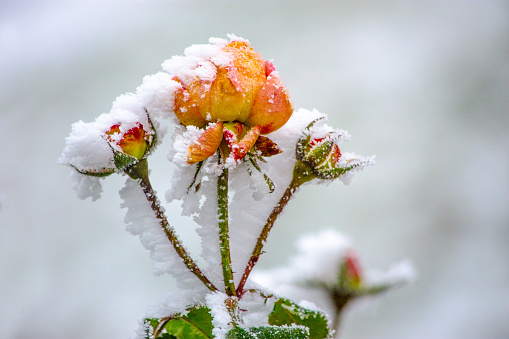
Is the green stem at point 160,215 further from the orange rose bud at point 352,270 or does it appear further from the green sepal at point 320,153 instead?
the orange rose bud at point 352,270

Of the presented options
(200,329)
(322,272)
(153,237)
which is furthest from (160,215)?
(322,272)

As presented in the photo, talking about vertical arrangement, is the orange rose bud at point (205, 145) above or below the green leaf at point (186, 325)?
above

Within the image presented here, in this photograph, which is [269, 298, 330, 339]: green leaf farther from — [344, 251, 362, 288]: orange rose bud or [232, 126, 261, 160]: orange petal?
[344, 251, 362, 288]: orange rose bud

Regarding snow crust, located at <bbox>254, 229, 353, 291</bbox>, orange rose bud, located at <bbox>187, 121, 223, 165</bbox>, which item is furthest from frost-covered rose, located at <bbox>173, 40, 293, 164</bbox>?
snow crust, located at <bbox>254, 229, 353, 291</bbox>

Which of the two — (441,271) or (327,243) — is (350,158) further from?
(441,271)

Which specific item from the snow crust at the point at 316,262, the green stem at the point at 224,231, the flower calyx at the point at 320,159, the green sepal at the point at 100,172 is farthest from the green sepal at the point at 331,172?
the snow crust at the point at 316,262

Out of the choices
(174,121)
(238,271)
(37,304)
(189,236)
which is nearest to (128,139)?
(174,121)
